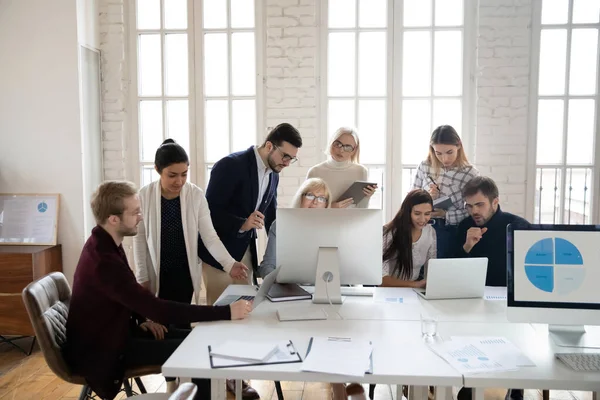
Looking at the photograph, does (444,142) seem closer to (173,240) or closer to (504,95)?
(504,95)

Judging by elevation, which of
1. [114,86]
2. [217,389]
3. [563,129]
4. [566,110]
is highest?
[114,86]

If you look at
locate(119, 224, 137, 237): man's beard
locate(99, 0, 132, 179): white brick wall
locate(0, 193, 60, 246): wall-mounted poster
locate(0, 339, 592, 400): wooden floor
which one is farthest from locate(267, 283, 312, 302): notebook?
locate(99, 0, 132, 179): white brick wall

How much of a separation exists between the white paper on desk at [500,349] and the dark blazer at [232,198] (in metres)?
1.43

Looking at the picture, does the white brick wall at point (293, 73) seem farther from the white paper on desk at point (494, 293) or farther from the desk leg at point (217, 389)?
the desk leg at point (217, 389)

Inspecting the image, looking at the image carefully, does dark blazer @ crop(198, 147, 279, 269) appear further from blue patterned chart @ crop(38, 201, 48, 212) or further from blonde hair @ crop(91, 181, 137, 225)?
blue patterned chart @ crop(38, 201, 48, 212)

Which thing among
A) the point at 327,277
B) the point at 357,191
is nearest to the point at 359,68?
the point at 357,191

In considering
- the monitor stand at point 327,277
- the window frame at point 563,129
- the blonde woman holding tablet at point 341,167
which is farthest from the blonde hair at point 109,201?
the window frame at point 563,129

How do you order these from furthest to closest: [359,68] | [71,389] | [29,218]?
[359,68]
[29,218]
[71,389]

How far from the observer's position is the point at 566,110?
4.30m

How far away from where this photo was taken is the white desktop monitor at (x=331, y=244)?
2.42 metres

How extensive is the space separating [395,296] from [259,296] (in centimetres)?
72

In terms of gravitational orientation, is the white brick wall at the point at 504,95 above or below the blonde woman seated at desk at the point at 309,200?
above

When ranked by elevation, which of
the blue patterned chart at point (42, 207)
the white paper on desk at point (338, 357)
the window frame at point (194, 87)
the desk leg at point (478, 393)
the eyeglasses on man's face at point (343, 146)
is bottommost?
the desk leg at point (478, 393)

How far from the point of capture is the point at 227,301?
249 cm
